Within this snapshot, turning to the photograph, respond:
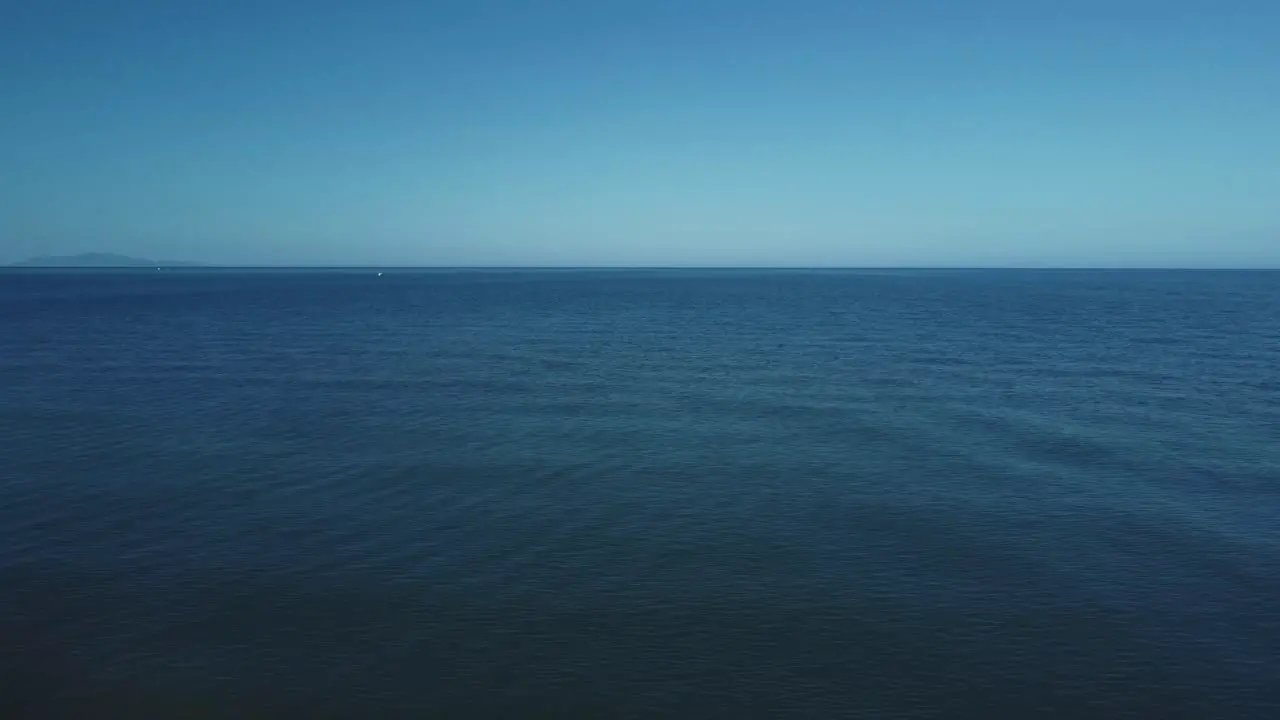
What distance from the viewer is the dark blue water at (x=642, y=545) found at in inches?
985

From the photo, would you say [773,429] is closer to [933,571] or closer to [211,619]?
[933,571]

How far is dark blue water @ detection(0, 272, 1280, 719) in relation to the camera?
25.0 meters

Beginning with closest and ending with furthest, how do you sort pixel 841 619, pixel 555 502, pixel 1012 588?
1. pixel 841 619
2. pixel 1012 588
3. pixel 555 502

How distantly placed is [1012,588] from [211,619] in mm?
29805

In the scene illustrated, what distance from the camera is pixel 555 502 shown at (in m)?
40.3

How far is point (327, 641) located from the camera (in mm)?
26984

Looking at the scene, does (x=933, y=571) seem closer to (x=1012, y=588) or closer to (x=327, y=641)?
(x=1012, y=588)

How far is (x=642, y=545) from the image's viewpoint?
34.9 meters

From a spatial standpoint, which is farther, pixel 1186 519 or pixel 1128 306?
pixel 1128 306

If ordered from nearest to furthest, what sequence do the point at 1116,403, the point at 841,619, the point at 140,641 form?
the point at 140,641 → the point at 841,619 → the point at 1116,403

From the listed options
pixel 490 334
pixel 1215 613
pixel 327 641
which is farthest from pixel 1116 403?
pixel 490 334

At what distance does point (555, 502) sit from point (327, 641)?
14927 mm

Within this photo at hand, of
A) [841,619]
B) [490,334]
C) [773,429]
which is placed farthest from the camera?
[490,334]

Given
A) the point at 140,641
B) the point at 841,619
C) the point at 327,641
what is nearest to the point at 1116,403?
the point at 841,619
